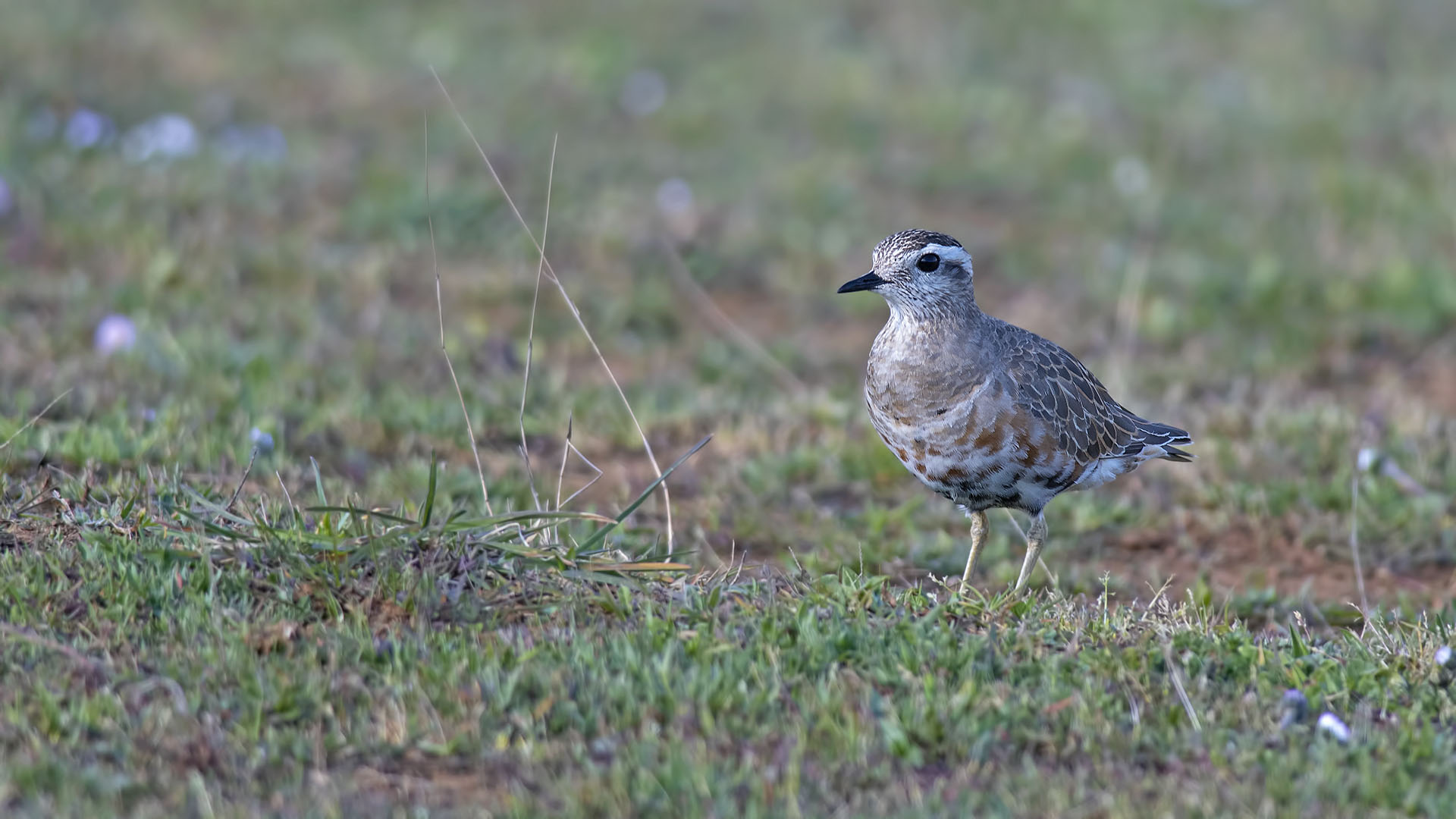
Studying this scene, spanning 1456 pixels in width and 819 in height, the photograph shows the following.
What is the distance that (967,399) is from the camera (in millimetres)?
5773

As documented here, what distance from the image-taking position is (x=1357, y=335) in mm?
10523

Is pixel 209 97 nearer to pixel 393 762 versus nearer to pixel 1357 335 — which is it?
pixel 1357 335

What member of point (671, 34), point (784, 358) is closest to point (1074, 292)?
point (784, 358)

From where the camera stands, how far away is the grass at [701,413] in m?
4.20

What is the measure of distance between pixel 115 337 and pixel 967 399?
490 centimetres

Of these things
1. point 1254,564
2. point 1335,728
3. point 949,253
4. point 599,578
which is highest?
point 949,253

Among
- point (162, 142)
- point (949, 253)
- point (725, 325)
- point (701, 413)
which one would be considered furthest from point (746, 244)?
point (949, 253)

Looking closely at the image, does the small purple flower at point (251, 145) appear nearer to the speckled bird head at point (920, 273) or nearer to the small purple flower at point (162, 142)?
the small purple flower at point (162, 142)

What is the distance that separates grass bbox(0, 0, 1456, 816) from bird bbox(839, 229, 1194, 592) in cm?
52

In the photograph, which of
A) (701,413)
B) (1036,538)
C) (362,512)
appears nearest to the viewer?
(362,512)

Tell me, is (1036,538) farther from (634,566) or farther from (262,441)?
(262,441)

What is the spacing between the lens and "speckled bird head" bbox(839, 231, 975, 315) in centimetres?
599

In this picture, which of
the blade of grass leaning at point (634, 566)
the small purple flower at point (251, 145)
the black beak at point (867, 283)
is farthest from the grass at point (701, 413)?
the black beak at point (867, 283)

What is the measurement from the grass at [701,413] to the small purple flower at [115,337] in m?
0.15
